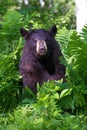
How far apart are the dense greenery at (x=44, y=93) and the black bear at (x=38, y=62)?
0.68 feet

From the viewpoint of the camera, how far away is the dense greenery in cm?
698

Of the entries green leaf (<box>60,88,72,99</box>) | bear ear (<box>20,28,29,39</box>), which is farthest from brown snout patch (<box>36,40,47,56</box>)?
green leaf (<box>60,88,72,99</box>)

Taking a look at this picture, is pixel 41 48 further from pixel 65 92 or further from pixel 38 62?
pixel 65 92

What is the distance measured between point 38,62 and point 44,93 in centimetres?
163

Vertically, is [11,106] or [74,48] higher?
[74,48]

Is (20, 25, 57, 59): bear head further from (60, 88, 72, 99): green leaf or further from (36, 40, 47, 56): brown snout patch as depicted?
(60, 88, 72, 99): green leaf

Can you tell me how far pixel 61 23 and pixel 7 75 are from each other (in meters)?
Answer: 6.39

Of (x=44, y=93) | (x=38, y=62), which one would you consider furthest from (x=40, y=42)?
(x=44, y=93)

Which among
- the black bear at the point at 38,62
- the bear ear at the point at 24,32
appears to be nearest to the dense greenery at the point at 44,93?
the black bear at the point at 38,62

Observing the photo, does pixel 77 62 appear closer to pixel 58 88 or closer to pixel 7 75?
pixel 58 88

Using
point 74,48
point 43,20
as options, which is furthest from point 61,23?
point 74,48

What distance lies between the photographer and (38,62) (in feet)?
29.0

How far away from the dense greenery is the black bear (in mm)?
208

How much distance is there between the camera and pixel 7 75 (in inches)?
357
